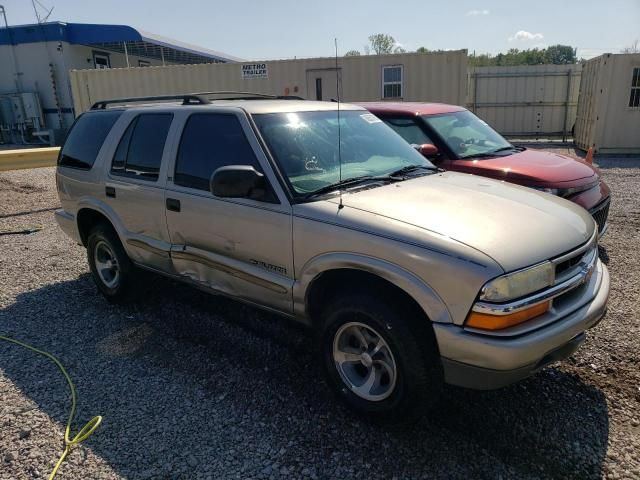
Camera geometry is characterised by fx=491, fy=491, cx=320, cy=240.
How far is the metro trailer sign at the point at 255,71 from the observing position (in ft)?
52.4

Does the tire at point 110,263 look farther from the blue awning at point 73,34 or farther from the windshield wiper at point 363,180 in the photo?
the blue awning at point 73,34

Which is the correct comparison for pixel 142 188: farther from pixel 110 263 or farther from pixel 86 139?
pixel 86 139

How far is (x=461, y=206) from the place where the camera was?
117 inches

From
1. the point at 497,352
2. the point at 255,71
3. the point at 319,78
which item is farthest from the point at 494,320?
the point at 255,71

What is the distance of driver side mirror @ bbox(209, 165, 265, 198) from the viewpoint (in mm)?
3016

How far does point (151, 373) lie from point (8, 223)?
640 centimetres

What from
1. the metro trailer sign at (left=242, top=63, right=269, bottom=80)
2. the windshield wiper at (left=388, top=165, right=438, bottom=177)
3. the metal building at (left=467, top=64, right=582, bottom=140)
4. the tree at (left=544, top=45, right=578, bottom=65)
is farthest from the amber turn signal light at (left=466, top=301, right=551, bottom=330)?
the tree at (left=544, top=45, right=578, bottom=65)

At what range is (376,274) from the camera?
2.71 meters

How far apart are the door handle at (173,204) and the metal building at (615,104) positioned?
1379 cm

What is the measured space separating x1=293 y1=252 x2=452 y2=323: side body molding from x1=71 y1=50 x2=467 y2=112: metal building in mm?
12978

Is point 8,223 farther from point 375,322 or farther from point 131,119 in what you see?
point 375,322

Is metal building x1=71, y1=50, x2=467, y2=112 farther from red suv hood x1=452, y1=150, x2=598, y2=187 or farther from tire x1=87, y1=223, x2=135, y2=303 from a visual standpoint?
tire x1=87, y1=223, x2=135, y2=303

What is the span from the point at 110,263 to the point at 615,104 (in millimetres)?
14164

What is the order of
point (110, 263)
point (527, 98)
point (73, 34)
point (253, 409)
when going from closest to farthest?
1. point (253, 409)
2. point (110, 263)
3. point (527, 98)
4. point (73, 34)
